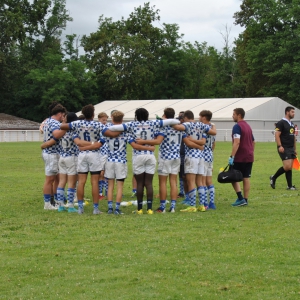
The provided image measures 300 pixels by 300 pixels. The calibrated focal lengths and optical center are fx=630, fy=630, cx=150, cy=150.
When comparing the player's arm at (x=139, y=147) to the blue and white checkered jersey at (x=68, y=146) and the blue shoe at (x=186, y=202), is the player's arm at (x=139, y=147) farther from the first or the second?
the blue shoe at (x=186, y=202)

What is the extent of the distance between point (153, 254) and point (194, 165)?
13.8ft

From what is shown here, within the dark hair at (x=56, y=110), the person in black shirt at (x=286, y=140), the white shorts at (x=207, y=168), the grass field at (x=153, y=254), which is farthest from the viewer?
the person in black shirt at (x=286, y=140)

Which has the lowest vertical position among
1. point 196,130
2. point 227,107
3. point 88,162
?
point 88,162

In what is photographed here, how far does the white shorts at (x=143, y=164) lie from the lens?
11563mm

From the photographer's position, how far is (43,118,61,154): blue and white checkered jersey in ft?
40.4

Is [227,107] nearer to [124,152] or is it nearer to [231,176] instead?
[231,176]

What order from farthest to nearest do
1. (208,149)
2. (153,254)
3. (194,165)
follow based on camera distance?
(208,149), (194,165), (153,254)

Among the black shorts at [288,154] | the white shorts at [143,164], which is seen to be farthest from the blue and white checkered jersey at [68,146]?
the black shorts at [288,154]

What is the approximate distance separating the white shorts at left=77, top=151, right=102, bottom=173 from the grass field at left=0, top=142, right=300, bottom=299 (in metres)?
0.88

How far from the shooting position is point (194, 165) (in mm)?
12164

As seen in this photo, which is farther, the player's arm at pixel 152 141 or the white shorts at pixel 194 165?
the white shorts at pixel 194 165

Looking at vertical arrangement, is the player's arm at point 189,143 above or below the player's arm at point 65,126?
below

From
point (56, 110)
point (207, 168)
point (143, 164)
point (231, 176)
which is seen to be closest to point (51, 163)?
point (56, 110)

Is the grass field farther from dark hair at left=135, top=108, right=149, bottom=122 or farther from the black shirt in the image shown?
the black shirt
